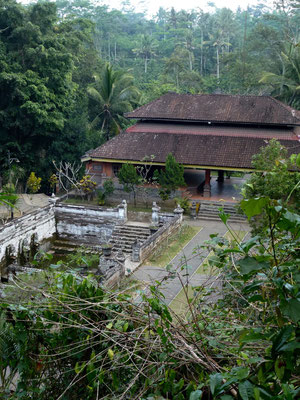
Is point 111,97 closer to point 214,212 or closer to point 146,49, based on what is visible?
point 214,212

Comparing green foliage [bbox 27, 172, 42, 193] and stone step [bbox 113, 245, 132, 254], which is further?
green foliage [bbox 27, 172, 42, 193]

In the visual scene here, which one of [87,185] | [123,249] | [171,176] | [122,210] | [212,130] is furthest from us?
[212,130]

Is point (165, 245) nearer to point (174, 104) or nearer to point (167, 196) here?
point (167, 196)

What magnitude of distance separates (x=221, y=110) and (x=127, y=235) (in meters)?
8.93

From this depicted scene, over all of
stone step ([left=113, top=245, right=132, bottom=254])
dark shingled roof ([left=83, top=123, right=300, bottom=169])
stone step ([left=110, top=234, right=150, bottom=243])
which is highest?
dark shingled roof ([left=83, top=123, right=300, bottom=169])

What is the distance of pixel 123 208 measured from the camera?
19.3m

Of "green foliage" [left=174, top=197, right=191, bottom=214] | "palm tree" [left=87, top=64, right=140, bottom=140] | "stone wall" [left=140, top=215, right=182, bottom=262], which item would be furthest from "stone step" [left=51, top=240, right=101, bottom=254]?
"palm tree" [left=87, top=64, right=140, bottom=140]

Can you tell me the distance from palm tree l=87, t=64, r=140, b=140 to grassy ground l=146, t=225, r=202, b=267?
39.7 feet

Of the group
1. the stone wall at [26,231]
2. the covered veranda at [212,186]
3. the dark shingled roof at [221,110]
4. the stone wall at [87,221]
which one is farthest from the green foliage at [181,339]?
the dark shingled roof at [221,110]

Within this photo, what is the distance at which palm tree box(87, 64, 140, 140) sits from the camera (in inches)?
1135

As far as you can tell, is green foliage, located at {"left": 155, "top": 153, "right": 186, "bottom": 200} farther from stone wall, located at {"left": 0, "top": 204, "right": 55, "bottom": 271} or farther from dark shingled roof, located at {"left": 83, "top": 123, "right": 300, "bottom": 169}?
stone wall, located at {"left": 0, "top": 204, "right": 55, "bottom": 271}

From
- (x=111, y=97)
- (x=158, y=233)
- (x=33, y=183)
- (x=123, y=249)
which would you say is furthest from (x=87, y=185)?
(x=111, y=97)

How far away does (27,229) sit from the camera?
719 inches

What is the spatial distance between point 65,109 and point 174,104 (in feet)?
19.3
